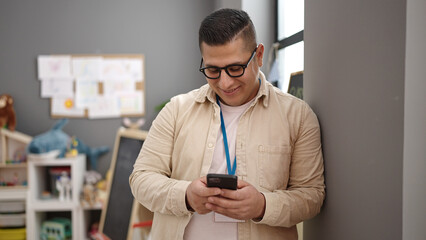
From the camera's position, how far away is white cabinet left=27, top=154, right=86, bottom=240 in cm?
316

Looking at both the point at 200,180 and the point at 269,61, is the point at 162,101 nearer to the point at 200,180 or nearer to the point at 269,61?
the point at 269,61

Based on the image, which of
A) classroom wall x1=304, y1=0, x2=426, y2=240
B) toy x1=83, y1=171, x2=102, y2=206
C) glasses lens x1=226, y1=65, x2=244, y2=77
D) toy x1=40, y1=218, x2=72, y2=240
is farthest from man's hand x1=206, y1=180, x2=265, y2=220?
toy x1=40, y1=218, x2=72, y2=240

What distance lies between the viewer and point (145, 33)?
3.64 meters

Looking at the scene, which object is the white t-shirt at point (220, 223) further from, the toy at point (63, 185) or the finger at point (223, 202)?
the toy at point (63, 185)

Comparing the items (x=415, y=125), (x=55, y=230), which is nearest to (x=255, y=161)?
(x=415, y=125)

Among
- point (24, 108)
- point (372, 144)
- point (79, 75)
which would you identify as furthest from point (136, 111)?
point (372, 144)

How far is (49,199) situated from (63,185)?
19 cm

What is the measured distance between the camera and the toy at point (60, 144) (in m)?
3.10

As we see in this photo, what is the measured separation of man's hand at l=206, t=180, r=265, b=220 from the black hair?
0.47 m

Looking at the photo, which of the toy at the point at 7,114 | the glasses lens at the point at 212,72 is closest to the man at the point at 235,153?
the glasses lens at the point at 212,72

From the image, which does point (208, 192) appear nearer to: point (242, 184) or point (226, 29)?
point (242, 184)

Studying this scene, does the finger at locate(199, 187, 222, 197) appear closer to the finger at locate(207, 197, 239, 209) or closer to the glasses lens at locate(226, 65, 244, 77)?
the finger at locate(207, 197, 239, 209)

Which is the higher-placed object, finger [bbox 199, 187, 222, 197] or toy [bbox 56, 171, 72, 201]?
finger [bbox 199, 187, 222, 197]

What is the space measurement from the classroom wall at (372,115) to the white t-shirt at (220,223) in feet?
1.00
